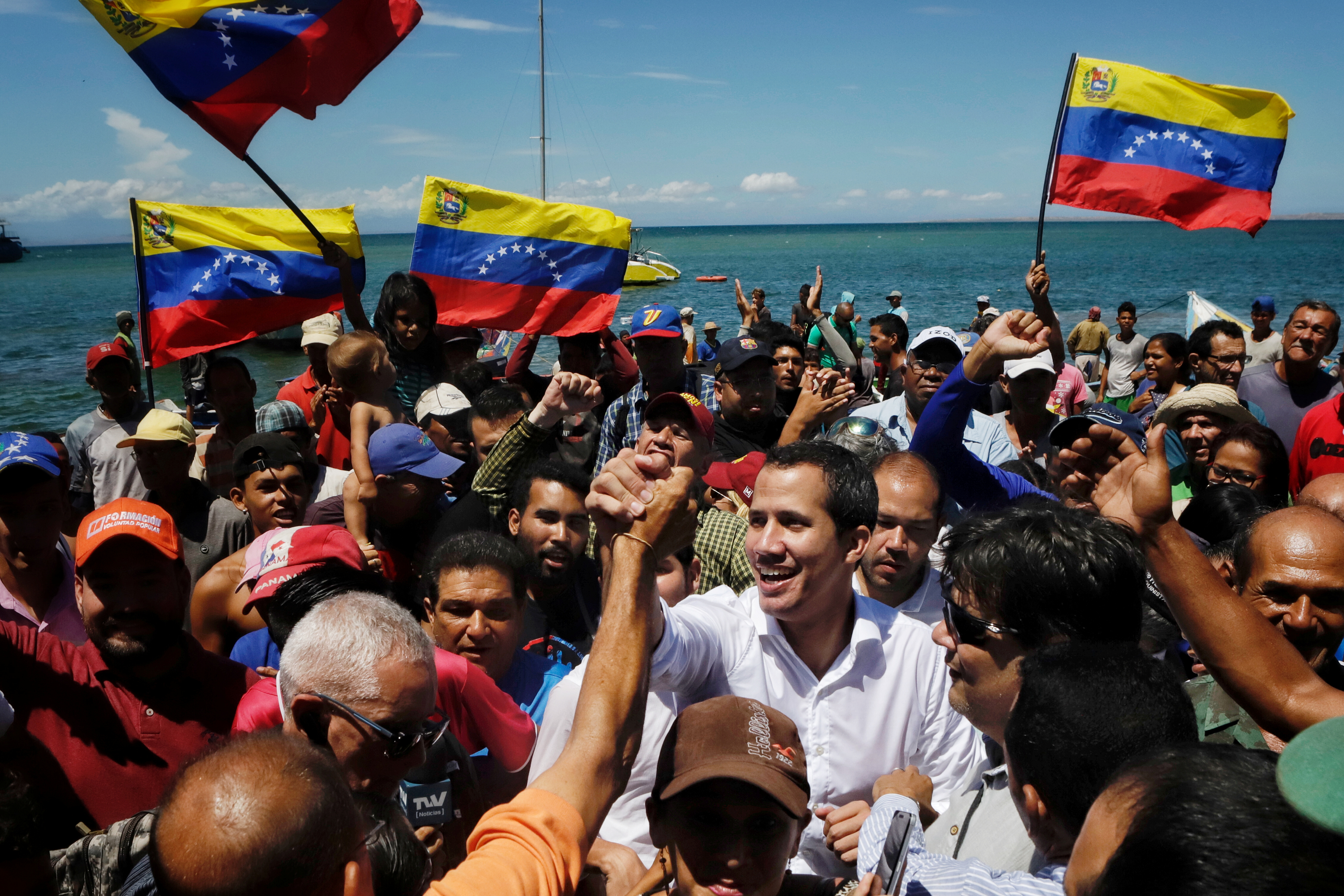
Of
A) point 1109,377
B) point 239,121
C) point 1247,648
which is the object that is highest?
point 239,121

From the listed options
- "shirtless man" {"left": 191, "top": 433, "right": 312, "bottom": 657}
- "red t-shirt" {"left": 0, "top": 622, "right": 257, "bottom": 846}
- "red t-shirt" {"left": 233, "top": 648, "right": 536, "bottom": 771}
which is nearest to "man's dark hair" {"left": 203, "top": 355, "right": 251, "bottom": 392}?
"shirtless man" {"left": 191, "top": 433, "right": 312, "bottom": 657}

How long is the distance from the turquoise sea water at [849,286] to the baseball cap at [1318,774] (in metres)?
14.4

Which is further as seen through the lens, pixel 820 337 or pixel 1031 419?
pixel 820 337

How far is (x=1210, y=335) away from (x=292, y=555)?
693 cm

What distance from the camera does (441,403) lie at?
5.56 m

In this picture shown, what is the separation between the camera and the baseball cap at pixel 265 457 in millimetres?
4277

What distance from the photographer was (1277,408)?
6.21 metres

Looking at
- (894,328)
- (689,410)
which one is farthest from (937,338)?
(894,328)

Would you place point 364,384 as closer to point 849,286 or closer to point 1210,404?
point 1210,404

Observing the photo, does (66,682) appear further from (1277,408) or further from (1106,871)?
(1277,408)

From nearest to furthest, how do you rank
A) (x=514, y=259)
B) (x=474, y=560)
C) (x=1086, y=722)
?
(x=1086, y=722) → (x=474, y=560) → (x=514, y=259)

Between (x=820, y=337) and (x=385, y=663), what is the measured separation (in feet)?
33.7

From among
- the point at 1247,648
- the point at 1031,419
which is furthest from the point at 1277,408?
the point at 1247,648

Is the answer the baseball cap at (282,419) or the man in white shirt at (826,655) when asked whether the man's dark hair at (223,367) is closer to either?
the baseball cap at (282,419)
